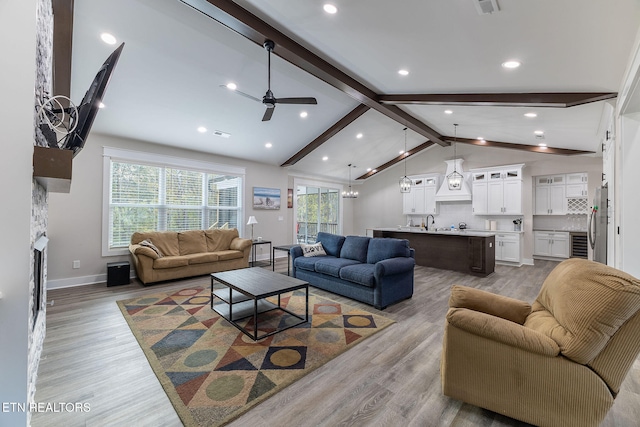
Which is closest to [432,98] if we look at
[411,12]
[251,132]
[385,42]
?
[385,42]

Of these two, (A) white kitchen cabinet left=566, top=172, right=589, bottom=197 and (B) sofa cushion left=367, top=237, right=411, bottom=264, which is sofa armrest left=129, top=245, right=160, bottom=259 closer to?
Answer: (B) sofa cushion left=367, top=237, right=411, bottom=264

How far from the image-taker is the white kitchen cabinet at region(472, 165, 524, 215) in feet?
22.8

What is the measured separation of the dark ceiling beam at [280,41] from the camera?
8.78ft

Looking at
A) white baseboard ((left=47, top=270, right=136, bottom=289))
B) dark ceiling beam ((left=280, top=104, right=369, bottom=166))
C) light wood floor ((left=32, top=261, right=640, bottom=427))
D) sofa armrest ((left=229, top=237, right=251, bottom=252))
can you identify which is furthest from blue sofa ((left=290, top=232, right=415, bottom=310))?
white baseboard ((left=47, top=270, right=136, bottom=289))

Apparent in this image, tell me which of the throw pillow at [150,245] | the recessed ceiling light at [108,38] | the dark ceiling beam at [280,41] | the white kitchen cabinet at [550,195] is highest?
the dark ceiling beam at [280,41]

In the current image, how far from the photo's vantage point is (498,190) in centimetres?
725

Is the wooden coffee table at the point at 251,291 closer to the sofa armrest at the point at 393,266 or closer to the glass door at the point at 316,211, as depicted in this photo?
the sofa armrest at the point at 393,266

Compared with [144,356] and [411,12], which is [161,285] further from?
[411,12]

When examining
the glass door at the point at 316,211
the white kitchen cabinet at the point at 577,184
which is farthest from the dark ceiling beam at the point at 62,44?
the white kitchen cabinet at the point at 577,184

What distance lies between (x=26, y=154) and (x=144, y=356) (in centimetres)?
195

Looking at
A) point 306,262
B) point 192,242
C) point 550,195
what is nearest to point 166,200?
point 192,242

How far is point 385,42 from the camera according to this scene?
286cm

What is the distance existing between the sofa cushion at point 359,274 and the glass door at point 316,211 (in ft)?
16.8

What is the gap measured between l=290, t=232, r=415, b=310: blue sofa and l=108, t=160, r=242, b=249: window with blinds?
8.48 ft
